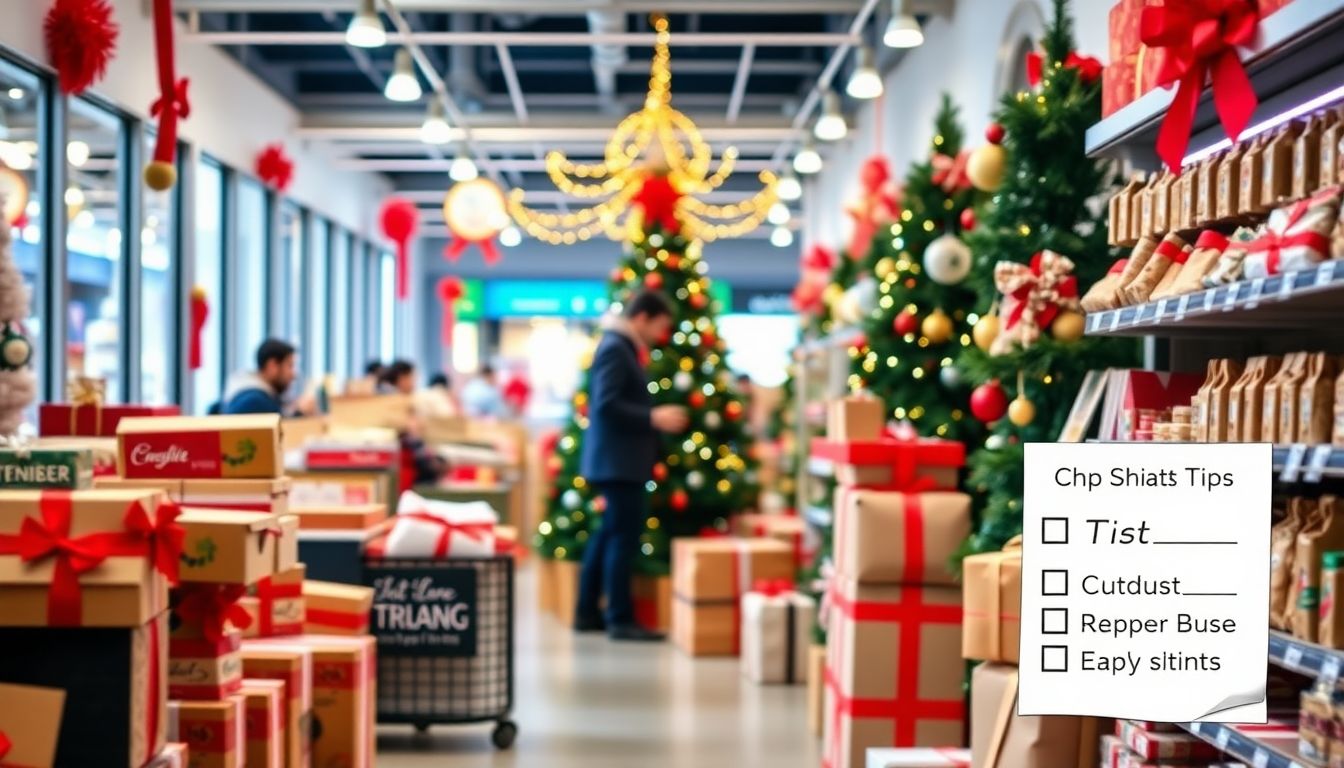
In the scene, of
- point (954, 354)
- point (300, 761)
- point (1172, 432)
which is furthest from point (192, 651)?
point (954, 354)

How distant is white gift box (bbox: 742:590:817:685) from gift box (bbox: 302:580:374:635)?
2673 millimetres

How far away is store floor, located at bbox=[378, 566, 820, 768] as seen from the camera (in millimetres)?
5938

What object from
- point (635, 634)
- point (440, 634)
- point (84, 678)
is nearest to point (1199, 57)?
point (84, 678)

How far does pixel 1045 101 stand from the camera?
5.04 m

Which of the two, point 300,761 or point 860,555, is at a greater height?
point 860,555

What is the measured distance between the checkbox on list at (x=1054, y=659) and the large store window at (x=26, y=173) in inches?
213

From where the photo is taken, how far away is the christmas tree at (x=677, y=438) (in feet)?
32.8

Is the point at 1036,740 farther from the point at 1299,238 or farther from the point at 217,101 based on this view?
the point at 217,101

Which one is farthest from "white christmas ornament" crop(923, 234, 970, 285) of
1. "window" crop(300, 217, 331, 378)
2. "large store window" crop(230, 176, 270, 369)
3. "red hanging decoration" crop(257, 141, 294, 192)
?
"window" crop(300, 217, 331, 378)

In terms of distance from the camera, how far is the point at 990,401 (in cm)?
514

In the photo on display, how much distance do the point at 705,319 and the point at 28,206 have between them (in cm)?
415

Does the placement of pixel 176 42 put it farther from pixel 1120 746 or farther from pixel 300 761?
pixel 1120 746

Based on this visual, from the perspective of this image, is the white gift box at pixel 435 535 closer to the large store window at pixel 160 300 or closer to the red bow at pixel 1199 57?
the red bow at pixel 1199 57

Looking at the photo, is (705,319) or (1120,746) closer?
(1120,746)
